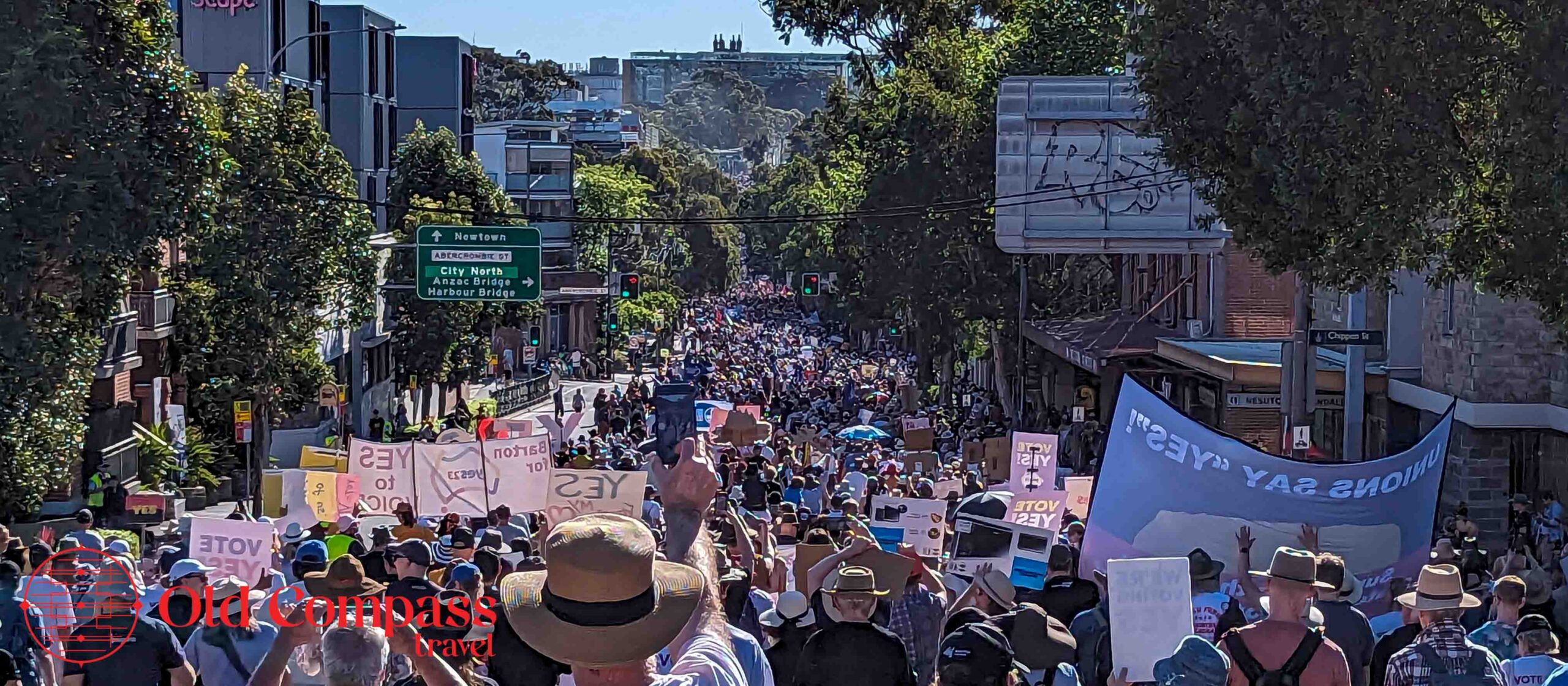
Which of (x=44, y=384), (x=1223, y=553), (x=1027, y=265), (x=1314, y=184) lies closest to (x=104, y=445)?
(x=44, y=384)

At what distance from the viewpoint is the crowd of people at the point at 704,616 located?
3.97 meters

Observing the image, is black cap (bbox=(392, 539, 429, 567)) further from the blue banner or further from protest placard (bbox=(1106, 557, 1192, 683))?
the blue banner

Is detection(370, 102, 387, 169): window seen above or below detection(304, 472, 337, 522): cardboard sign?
above

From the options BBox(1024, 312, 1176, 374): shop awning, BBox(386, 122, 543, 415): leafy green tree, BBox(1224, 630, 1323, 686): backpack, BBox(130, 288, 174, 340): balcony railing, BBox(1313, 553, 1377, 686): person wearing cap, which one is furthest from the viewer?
BBox(386, 122, 543, 415): leafy green tree

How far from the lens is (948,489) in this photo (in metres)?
19.3

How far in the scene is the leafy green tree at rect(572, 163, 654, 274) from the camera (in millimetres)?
80562

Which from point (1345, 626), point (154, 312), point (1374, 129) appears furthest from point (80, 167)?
point (1345, 626)

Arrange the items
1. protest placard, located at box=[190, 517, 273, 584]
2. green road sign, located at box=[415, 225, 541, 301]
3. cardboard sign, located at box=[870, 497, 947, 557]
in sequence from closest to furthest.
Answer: protest placard, located at box=[190, 517, 273, 584] → cardboard sign, located at box=[870, 497, 947, 557] → green road sign, located at box=[415, 225, 541, 301]

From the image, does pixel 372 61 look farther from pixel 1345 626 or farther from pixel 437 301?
pixel 1345 626

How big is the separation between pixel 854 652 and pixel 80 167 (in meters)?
14.3

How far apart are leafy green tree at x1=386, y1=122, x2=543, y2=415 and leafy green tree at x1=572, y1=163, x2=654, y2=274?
2657 cm

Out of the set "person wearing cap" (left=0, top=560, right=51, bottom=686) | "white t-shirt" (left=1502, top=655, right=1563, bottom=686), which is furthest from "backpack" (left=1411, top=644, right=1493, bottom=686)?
"person wearing cap" (left=0, top=560, right=51, bottom=686)

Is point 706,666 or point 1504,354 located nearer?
point 706,666

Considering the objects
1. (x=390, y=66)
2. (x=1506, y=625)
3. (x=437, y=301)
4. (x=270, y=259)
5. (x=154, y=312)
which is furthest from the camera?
(x=390, y=66)
